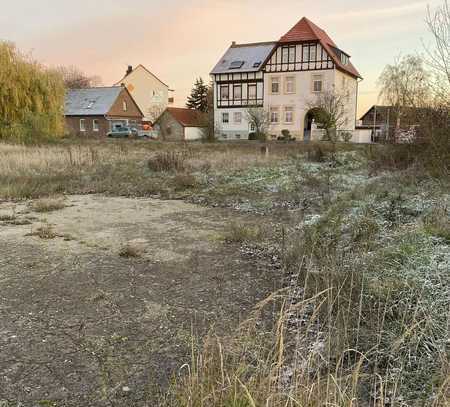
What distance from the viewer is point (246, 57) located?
4103 cm

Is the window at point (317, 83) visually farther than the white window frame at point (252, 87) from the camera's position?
No

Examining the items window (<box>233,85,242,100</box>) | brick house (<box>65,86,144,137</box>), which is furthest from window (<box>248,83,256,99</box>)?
brick house (<box>65,86,144,137</box>)

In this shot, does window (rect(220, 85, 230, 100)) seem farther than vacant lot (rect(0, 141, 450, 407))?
Yes

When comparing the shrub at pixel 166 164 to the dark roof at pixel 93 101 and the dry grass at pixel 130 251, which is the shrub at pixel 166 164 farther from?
the dark roof at pixel 93 101

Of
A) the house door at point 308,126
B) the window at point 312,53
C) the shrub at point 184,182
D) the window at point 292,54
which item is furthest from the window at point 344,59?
the shrub at point 184,182

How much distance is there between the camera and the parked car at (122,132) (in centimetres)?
3903

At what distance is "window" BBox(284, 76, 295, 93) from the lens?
37500 mm

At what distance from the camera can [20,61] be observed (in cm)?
2281

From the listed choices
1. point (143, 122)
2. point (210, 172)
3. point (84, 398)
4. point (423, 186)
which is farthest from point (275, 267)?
point (143, 122)

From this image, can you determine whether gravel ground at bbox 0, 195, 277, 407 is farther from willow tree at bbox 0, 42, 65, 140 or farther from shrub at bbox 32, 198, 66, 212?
willow tree at bbox 0, 42, 65, 140

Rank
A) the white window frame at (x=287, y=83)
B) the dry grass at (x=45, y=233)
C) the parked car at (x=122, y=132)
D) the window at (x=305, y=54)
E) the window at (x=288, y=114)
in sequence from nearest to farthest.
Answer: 1. the dry grass at (x=45, y=233)
2. the window at (x=305, y=54)
3. the white window frame at (x=287, y=83)
4. the window at (x=288, y=114)
5. the parked car at (x=122, y=132)

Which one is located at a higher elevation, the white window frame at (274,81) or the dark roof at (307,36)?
the dark roof at (307,36)

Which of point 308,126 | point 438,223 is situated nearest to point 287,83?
point 308,126

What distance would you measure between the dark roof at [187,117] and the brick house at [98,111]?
4.95 meters
